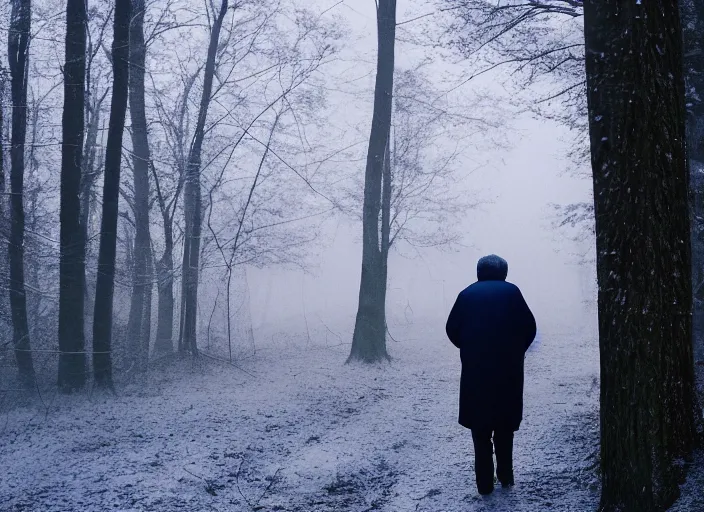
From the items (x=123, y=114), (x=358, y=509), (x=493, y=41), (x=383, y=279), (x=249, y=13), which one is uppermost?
(x=249, y=13)

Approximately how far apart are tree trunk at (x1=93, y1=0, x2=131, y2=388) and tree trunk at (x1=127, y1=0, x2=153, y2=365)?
103 inches

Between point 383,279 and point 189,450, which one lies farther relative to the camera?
point 383,279

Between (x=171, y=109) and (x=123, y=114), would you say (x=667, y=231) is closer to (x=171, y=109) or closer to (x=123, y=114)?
(x=123, y=114)

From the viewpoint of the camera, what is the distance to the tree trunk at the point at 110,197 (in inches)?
377

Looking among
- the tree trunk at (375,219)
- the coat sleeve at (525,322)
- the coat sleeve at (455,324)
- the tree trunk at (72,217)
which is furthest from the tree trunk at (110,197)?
the coat sleeve at (525,322)

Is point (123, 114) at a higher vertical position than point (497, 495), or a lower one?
higher

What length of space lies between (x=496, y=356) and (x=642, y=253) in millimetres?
1581

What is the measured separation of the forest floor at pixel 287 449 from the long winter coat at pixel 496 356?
70 cm

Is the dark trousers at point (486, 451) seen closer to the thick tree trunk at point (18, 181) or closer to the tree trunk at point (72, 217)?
the tree trunk at point (72, 217)

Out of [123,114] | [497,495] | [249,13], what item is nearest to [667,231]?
[497,495]

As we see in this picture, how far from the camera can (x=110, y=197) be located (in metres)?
9.68

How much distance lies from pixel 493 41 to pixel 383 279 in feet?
19.5

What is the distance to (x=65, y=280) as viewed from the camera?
31.2ft

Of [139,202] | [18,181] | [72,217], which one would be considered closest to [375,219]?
[139,202]
